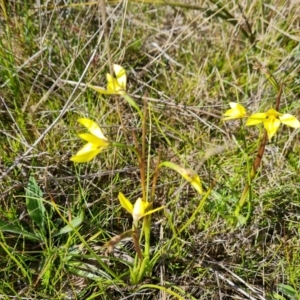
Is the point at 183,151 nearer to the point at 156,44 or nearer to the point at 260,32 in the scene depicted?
the point at 156,44

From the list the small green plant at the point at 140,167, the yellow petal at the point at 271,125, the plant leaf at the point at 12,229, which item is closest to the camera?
the small green plant at the point at 140,167

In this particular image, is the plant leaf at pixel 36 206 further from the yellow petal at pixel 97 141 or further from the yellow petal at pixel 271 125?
the yellow petal at pixel 271 125

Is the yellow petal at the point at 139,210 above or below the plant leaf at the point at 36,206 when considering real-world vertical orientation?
above

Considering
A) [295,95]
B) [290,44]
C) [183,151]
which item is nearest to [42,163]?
[183,151]

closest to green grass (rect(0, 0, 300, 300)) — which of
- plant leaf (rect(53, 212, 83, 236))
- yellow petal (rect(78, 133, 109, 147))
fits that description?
plant leaf (rect(53, 212, 83, 236))

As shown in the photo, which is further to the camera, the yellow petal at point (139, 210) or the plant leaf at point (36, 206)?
the plant leaf at point (36, 206)

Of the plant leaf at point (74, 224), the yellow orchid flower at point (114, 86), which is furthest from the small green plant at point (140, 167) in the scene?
the plant leaf at point (74, 224)
